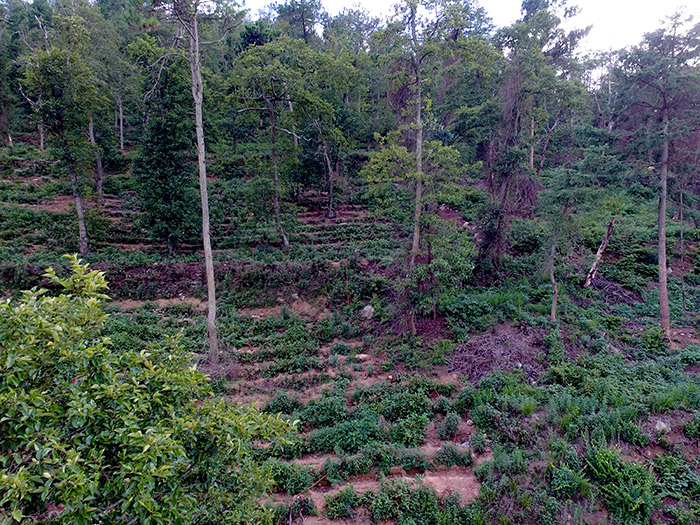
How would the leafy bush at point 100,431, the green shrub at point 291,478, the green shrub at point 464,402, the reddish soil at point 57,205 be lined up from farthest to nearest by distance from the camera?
the reddish soil at point 57,205 < the green shrub at point 464,402 < the green shrub at point 291,478 < the leafy bush at point 100,431

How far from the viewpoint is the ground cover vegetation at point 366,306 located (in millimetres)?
3658

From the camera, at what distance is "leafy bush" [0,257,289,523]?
2.96 metres

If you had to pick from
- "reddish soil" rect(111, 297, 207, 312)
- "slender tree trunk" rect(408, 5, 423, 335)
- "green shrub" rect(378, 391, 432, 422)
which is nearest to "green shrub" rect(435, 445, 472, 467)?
"green shrub" rect(378, 391, 432, 422)

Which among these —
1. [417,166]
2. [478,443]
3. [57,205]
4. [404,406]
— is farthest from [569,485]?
[57,205]

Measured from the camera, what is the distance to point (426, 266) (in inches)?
468

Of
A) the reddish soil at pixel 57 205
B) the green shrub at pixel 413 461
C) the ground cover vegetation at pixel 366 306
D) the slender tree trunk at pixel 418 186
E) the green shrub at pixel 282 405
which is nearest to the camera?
the ground cover vegetation at pixel 366 306

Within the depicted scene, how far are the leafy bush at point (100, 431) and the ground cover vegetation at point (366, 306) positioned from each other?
3 cm

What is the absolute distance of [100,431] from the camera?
3.38 meters

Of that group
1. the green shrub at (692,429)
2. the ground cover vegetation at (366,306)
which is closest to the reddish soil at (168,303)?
the ground cover vegetation at (366,306)

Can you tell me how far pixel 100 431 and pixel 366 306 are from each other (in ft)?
40.0

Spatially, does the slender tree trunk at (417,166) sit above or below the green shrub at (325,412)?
above

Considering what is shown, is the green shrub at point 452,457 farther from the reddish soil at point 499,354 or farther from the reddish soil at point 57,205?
the reddish soil at point 57,205

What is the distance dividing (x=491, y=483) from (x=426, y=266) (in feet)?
20.0

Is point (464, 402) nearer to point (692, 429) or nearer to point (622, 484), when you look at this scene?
point (622, 484)
